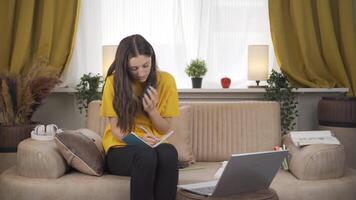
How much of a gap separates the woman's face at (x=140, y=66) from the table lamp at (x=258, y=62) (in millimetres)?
1290

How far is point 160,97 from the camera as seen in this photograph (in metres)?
2.52

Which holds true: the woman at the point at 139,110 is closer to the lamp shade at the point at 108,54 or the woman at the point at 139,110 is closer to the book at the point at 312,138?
the book at the point at 312,138

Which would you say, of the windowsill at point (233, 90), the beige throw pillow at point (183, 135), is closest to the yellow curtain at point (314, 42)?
the windowsill at point (233, 90)

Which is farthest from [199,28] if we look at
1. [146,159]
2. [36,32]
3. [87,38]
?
[146,159]

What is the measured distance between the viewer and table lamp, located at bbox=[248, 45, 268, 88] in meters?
3.44

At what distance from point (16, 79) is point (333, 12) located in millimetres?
2463

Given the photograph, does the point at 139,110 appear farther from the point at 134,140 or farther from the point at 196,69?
the point at 196,69

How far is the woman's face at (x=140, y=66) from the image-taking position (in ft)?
7.68

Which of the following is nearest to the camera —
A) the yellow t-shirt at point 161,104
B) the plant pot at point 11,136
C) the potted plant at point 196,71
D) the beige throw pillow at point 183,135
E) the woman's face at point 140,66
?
the woman's face at point 140,66

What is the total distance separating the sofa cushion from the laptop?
0.63 meters

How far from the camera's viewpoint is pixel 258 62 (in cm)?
344

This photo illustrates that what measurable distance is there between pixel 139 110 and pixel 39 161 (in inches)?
23.0

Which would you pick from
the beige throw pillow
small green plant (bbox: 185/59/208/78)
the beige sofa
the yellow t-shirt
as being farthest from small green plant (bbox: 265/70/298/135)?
the yellow t-shirt

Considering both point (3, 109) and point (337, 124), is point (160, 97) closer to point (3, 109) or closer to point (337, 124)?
point (3, 109)
